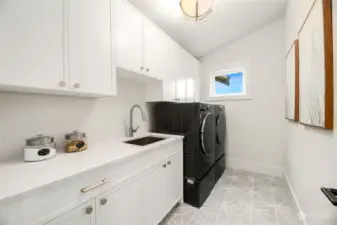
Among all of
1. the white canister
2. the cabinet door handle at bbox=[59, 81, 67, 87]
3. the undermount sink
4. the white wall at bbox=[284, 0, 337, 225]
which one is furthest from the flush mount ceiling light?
the white canister

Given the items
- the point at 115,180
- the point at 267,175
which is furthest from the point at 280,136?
the point at 115,180

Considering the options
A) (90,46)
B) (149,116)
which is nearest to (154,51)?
(90,46)

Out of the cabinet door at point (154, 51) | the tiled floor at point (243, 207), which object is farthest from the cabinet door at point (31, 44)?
the tiled floor at point (243, 207)

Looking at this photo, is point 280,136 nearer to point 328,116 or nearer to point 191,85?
point 191,85

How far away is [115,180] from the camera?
113 centimetres

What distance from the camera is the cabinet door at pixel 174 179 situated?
1.75 meters

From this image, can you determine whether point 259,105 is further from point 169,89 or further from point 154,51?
point 154,51

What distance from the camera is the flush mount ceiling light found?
61.7 inches

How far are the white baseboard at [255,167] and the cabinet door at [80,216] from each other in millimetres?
2961

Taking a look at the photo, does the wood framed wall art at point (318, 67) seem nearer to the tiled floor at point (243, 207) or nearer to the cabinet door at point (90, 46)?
the tiled floor at point (243, 207)

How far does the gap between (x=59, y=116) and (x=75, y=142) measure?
0.27 metres

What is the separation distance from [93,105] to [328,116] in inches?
72.4

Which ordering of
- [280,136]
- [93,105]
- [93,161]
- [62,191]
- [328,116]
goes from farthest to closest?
[280,136] → [93,105] → [93,161] → [328,116] → [62,191]

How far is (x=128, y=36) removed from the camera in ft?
5.05
